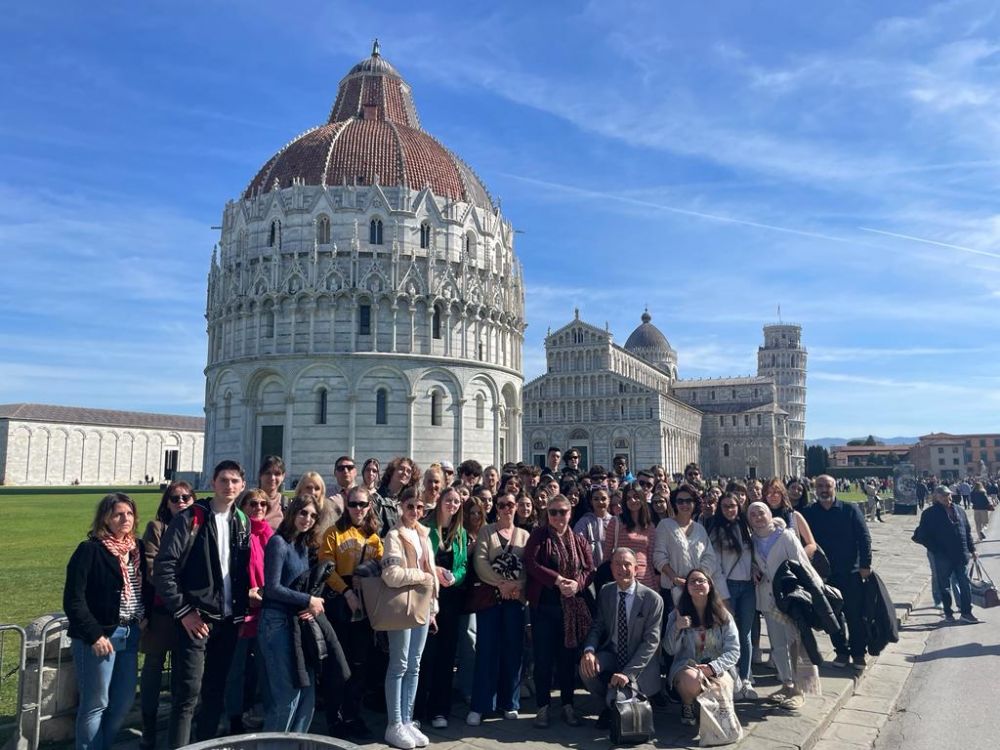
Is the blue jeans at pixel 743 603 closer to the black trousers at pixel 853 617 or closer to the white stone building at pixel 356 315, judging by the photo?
the black trousers at pixel 853 617

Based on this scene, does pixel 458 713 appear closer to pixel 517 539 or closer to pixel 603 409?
pixel 517 539

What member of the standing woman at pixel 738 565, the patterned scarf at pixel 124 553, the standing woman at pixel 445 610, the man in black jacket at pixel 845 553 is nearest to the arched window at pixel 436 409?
the man in black jacket at pixel 845 553

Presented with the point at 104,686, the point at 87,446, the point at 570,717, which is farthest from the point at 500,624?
the point at 87,446

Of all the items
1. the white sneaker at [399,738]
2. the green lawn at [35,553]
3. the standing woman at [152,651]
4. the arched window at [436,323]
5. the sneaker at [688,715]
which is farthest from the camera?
the arched window at [436,323]

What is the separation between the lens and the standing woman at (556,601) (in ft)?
22.5

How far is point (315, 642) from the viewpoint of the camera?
19.1ft

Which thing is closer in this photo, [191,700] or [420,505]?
[191,700]

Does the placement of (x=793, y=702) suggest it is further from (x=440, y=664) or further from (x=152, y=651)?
(x=152, y=651)

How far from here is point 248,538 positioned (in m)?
6.08

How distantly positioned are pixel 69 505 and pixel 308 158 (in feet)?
74.6

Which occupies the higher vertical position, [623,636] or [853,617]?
[623,636]

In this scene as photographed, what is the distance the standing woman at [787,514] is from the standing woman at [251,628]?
219 inches

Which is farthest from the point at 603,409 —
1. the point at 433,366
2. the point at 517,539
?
the point at 517,539

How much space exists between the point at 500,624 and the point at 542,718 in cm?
91
